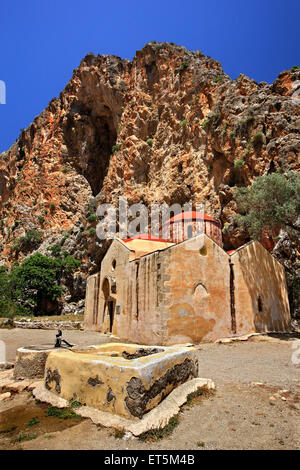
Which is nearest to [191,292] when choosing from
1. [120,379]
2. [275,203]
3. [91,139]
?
[275,203]

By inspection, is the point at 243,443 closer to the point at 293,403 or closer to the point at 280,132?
the point at 293,403

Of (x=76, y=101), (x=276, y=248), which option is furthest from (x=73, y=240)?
(x=276, y=248)

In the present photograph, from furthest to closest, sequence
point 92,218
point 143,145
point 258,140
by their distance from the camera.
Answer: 1. point 92,218
2. point 143,145
3. point 258,140

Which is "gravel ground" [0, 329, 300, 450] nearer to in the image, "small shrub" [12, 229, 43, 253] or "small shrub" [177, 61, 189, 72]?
"small shrub" [177, 61, 189, 72]

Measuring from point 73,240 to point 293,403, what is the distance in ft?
131

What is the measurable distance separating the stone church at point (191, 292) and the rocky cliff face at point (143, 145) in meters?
6.40

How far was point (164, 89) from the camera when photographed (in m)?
38.9

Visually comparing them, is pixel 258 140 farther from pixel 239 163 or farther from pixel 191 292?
pixel 191 292

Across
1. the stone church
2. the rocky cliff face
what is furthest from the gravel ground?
the rocky cliff face

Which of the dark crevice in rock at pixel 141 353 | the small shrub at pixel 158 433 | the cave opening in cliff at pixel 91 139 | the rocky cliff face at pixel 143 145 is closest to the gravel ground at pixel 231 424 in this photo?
the small shrub at pixel 158 433

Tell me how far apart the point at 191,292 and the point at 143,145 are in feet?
99.0

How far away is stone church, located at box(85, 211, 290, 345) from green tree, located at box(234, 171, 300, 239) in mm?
1867

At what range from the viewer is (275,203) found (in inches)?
671

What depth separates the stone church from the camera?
42.4 feet
